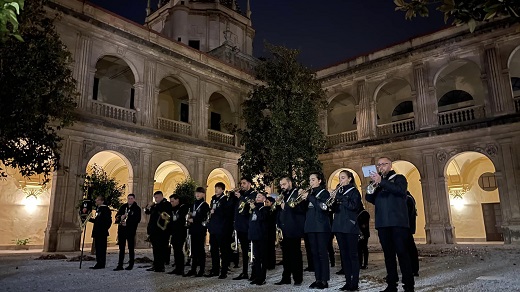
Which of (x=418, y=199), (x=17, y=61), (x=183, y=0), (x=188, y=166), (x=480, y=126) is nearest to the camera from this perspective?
(x=17, y=61)

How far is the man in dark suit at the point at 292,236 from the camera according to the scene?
20.4ft

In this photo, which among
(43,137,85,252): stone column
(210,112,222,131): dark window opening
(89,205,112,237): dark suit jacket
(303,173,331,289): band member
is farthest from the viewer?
(210,112,222,131): dark window opening

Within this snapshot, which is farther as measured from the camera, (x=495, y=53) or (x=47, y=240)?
(x=495, y=53)

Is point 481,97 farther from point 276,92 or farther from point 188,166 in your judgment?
point 188,166

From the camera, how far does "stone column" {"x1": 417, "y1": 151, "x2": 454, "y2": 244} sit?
17.0m

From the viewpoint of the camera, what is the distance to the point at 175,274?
7.88 m

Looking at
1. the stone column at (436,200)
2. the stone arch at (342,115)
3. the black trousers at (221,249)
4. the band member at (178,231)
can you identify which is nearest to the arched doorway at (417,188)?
the stone column at (436,200)

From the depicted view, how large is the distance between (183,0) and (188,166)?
635 inches

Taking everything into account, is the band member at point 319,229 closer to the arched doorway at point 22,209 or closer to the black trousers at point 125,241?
the black trousers at point 125,241

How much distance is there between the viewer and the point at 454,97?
20688 mm

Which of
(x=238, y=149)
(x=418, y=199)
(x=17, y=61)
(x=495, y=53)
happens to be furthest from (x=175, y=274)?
(x=418, y=199)

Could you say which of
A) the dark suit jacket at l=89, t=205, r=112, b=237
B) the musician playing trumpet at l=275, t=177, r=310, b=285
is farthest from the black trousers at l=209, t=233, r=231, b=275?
the dark suit jacket at l=89, t=205, r=112, b=237

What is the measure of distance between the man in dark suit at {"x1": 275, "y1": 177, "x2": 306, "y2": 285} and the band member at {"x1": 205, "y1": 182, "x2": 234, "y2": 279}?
1.34m

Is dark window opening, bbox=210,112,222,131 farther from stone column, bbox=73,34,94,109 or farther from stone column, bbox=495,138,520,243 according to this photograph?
stone column, bbox=495,138,520,243
